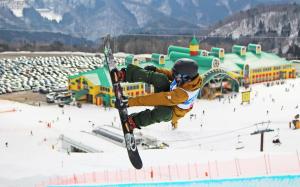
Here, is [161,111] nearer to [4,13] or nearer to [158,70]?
[158,70]

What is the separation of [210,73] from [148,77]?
33.6 m

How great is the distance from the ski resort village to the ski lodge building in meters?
0.09

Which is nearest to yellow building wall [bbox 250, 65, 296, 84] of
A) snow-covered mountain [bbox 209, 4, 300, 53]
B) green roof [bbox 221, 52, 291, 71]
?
green roof [bbox 221, 52, 291, 71]

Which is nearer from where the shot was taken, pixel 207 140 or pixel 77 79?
pixel 207 140

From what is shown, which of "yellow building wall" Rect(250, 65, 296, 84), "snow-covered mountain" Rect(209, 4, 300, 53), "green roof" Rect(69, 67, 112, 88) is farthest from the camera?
"snow-covered mountain" Rect(209, 4, 300, 53)

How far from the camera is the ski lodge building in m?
37.8

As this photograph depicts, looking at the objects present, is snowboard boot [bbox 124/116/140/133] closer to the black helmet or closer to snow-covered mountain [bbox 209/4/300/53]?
the black helmet

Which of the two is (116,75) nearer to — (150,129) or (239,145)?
(239,145)

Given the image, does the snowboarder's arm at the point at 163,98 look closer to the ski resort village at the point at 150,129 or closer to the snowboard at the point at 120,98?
the ski resort village at the point at 150,129

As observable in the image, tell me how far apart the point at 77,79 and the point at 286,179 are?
29.4 m

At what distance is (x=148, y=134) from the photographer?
25.8 m

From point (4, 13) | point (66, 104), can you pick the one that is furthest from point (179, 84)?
point (4, 13)

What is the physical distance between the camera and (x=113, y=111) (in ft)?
112

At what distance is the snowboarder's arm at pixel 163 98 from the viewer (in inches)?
263
